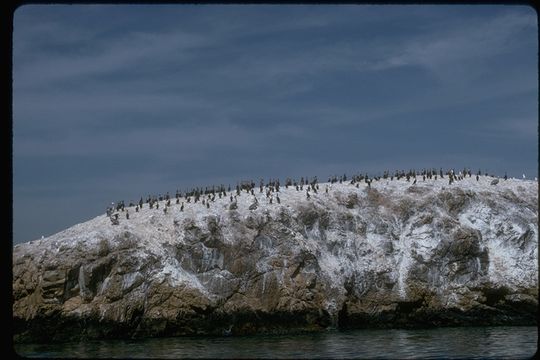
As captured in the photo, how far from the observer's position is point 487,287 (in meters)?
64.8

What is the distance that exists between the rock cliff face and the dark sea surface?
12.4 ft

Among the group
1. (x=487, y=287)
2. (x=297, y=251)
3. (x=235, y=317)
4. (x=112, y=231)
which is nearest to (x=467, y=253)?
(x=487, y=287)

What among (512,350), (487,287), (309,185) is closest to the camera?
(512,350)

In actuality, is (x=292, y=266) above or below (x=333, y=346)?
above

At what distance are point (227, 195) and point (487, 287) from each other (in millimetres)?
28459

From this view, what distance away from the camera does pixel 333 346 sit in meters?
42.7

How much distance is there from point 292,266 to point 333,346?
61.8 ft

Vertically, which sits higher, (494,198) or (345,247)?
(494,198)

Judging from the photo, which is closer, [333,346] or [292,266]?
[333,346]

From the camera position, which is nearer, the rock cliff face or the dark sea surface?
→ the dark sea surface

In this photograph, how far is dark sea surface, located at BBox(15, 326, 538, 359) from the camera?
37.2 metres

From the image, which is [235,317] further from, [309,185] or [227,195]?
[309,185]

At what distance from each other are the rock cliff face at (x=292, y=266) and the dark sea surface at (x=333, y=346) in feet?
12.4
